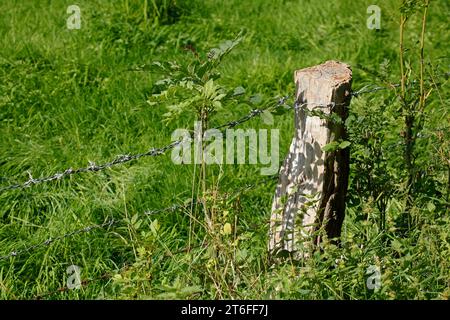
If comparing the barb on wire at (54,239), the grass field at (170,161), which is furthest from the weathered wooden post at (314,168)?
the barb on wire at (54,239)

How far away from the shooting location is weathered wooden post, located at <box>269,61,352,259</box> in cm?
335

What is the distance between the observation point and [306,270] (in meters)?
3.19

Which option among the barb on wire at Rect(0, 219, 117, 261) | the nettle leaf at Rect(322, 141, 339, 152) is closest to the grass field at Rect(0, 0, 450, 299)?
the barb on wire at Rect(0, 219, 117, 261)

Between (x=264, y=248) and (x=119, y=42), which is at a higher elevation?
(x=119, y=42)

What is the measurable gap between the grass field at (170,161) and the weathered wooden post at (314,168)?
0.33 ft

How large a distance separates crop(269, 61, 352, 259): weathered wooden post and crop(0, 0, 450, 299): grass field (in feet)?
0.33

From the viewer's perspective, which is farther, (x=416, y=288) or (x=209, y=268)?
(x=209, y=268)

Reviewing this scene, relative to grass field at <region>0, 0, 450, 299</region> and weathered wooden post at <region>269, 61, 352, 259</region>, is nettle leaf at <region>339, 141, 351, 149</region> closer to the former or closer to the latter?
weathered wooden post at <region>269, 61, 352, 259</region>

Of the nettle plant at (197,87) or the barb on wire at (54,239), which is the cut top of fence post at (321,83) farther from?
the barb on wire at (54,239)

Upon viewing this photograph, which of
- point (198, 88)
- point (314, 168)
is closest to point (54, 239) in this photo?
point (198, 88)

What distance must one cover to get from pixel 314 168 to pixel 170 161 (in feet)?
4.78
